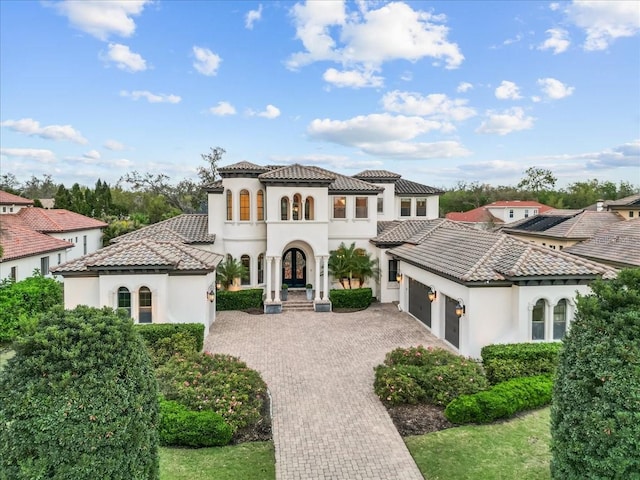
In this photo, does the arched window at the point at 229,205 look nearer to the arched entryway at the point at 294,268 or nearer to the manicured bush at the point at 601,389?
the arched entryway at the point at 294,268

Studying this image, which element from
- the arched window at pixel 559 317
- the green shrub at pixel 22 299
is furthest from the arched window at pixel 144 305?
the arched window at pixel 559 317

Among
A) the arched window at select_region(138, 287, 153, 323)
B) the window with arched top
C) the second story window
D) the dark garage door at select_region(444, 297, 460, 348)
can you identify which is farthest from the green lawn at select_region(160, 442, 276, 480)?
the second story window

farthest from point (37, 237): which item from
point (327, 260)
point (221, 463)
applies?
point (221, 463)

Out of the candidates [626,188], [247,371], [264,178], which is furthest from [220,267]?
[626,188]

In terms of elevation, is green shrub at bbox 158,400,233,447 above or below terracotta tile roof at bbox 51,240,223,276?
below

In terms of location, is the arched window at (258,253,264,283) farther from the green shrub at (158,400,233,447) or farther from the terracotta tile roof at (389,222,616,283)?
the green shrub at (158,400,233,447)

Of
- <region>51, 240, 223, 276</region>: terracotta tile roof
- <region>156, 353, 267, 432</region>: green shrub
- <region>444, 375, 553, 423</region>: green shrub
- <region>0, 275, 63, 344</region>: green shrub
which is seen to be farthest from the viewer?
<region>0, 275, 63, 344</region>: green shrub

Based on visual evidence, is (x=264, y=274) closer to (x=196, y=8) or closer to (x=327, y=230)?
(x=327, y=230)
